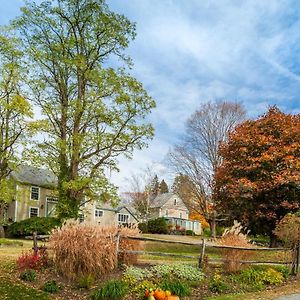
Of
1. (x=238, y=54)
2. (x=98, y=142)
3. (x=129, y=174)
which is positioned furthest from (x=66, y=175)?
(x=129, y=174)

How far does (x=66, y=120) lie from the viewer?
25.5 meters

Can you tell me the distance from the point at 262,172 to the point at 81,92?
42.6 ft

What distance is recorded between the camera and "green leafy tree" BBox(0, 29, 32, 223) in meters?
24.6

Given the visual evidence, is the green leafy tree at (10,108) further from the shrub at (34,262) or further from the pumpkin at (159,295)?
the pumpkin at (159,295)

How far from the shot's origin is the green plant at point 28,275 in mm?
9922

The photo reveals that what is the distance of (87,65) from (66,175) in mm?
7358

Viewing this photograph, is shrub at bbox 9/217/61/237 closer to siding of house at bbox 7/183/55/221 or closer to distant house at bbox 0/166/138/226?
siding of house at bbox 7/183/55/221

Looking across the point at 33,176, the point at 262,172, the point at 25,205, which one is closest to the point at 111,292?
the point at 262,172

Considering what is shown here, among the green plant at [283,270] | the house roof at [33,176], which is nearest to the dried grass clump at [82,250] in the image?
the green plant at [283,270]

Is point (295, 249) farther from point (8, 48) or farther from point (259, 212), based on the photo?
point (8, 48)

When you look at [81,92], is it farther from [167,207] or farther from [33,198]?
[167,207]

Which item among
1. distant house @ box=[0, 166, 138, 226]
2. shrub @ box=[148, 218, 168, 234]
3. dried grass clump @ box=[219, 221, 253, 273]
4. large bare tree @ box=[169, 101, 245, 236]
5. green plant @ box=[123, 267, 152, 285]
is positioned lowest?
shrub @ box=[148, 218, 168, 234]

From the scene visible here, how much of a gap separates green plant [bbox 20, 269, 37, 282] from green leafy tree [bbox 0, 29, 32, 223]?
15.8 meters

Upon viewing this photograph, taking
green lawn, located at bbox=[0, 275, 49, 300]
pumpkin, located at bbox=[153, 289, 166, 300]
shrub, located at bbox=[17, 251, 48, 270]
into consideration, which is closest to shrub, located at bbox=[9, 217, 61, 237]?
shrub, located at bbox=[17, 251, 48, 270]
